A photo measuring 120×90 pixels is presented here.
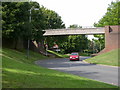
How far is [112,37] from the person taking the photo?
45.3 meters

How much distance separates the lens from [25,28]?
40.0m

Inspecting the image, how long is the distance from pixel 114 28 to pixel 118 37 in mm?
2444

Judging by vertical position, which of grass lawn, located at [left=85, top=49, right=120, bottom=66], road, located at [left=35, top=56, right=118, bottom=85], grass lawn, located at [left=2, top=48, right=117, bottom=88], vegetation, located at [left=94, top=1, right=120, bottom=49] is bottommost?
grass lawn, located at [left=85, top=49, right=120, bottom=66]

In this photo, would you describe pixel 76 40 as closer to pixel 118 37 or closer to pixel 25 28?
pixel 118 37

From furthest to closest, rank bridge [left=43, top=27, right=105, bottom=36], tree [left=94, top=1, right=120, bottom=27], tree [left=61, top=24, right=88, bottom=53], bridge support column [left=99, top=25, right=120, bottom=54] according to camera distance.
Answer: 1. tree [left=61, top=24, right=88, bottom=53]
2. tree [left=94, top=1, right=120, bottom=27]
3. bridge [left=43, top=27, right=105, bottom=36]
4. bridge support column [left=99, top=25, right=120, bottom=54]

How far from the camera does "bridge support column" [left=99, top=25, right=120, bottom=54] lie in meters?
44.3

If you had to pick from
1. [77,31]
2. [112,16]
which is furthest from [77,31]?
[112,16]

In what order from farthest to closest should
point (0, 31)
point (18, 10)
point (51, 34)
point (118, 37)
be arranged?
point (51, 34) < point (118, 37) < point (18, 10) < point (0, 31)

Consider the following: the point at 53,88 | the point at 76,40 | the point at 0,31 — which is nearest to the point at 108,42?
the point at 0,31

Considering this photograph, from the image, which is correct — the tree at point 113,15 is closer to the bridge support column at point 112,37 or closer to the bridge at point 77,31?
the bridge at point 77,31

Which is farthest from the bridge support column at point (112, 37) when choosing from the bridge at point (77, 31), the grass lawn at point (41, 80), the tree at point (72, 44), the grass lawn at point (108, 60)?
the tree at point (72, 44)

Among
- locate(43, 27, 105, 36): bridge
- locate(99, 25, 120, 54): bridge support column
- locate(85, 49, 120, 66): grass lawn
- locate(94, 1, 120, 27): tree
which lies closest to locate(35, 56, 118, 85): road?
locate(85, 49, 120, 66): grass lawn

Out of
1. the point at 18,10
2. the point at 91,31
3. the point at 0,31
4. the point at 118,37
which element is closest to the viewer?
the point at 0,31

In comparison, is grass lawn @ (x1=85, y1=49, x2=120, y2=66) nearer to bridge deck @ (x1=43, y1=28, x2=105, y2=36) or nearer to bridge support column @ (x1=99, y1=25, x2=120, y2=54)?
bridge support column @ (x1=99, y1=25, x2=120, y2=54)
